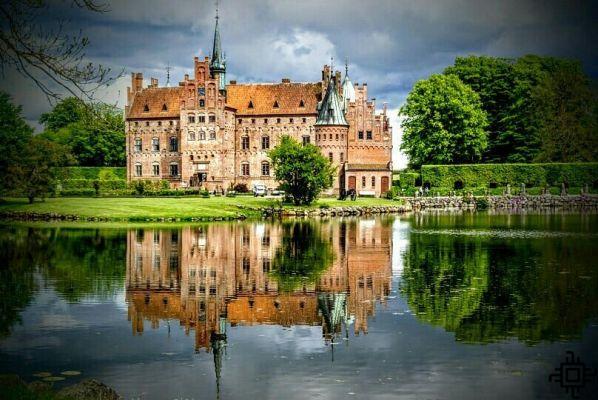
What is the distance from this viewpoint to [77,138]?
270 feet

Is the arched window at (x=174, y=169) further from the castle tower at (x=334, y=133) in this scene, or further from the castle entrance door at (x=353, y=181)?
the castle entrance door at (x=353, y=181)

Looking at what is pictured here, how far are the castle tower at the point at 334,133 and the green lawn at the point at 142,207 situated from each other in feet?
44.6

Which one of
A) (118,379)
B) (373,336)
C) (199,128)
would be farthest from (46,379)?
(199,128)

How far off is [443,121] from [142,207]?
108 ft

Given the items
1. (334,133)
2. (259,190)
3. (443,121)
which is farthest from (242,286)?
(443,121)

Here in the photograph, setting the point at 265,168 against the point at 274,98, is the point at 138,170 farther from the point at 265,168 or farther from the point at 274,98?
the point at 274,98

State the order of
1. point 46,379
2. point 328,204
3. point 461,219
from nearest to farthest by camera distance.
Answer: point 46,379, point 461,219, point 328,204

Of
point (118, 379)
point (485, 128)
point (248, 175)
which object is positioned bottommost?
point (118, 379)

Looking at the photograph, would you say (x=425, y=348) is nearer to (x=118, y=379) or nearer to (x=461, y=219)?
(x=118, y=379)

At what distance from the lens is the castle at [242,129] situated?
228ft

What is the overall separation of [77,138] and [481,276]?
224 feet

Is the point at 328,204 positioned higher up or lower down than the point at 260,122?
lower down

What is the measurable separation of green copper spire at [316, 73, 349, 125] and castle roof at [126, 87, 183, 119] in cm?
1431

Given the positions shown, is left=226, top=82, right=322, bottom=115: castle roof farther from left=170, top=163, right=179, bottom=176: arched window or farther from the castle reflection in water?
the castle reflection in water
